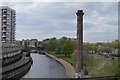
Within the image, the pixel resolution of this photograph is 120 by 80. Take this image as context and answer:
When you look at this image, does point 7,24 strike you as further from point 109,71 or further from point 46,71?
point 109,71

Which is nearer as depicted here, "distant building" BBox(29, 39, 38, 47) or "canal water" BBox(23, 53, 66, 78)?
"canal water" BBox(23, 53, 66, 78)

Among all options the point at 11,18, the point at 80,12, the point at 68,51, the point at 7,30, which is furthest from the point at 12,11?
the point at 80,12

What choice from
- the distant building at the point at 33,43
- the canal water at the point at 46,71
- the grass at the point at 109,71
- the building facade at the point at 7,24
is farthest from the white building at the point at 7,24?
the distant building at the point at 33,43

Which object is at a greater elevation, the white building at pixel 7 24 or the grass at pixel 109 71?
the white building at pixel 7 24

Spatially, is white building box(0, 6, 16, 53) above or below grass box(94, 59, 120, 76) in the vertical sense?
above

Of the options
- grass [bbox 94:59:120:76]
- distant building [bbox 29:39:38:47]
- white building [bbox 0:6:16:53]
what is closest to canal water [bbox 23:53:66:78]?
grass [bbox 94:59:120:76]

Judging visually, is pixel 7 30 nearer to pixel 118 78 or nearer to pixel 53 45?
pixel 53 45

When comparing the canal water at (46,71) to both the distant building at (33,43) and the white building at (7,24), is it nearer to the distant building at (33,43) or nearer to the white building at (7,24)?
the white building at (7,24)

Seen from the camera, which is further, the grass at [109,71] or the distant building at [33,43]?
the distant building at [33,43]

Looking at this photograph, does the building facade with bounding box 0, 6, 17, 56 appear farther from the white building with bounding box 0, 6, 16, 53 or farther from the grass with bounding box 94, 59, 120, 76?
the grass with bounding box 94, 59, 120, 76

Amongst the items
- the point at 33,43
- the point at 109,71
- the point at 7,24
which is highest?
the point at 7,24

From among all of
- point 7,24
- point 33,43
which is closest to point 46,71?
point 7,24

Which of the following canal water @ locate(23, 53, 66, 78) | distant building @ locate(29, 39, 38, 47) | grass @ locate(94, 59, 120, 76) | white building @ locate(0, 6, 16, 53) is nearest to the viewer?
grass @ locate(94, 59, 120, 76)

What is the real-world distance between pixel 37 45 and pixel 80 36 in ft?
383
